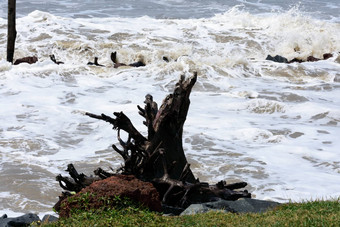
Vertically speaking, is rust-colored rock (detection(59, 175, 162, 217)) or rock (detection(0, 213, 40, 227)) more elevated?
rust-colored rock (detection(59, 175, 162, 217))

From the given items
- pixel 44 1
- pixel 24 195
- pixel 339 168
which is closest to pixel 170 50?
pixel 339 168

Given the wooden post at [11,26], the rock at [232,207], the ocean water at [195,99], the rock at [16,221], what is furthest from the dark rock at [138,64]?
the rock at [16,221]

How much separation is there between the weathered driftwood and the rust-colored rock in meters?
0.52

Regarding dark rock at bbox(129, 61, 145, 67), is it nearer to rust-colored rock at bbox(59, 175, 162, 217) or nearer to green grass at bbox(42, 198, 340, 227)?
rust-colored rock at bbox(59, 175, 162, 217)

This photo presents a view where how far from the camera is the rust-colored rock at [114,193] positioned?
17.7ft

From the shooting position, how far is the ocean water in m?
9.16

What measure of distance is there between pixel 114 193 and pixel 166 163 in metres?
1.10

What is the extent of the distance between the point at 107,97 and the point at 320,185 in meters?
7.35

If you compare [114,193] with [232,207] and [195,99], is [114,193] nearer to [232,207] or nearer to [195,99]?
[232,207]

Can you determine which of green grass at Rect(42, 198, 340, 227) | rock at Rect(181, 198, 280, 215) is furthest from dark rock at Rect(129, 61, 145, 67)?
green grass at Rect(42, 198, 340, 227)

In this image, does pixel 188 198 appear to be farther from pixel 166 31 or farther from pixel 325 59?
pixel 166 31

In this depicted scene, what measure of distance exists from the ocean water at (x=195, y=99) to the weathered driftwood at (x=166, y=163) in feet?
4.02

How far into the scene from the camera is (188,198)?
20.5 feet

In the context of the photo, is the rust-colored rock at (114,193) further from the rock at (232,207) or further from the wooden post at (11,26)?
the wooden post at (11,26)
